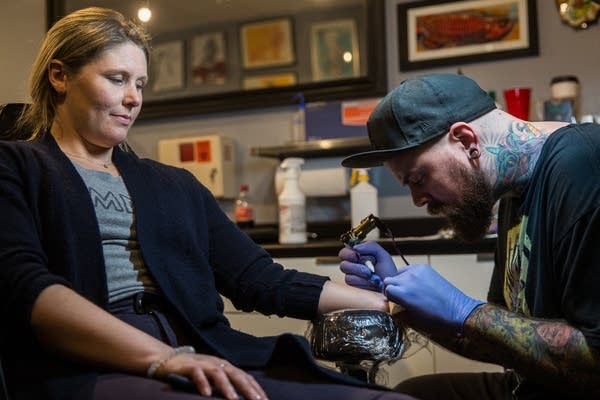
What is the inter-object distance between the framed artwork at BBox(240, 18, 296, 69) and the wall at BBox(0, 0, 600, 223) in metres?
0.20

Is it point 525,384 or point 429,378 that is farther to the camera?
point 429,378

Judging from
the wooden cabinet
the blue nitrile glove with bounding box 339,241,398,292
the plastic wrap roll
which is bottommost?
the wooden cabinet

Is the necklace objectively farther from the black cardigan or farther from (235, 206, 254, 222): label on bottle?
(235, 206, 254, 222): label on bottle

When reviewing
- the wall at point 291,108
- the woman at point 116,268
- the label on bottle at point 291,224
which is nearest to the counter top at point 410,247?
the label on bottle at point 291,224

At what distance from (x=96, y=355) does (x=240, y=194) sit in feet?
6.14

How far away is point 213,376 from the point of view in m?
0.97

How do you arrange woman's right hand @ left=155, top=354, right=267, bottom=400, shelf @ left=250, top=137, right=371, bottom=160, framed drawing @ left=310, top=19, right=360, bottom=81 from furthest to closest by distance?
framed drawing @ left=310, top=19, right=360, bottom=81 → shelf @ left=250, top=137, right=371, bottom=160 → woman's right hand @ left=155, top=354, right=267, bottom=400

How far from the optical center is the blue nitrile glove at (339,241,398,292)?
1.47 metres

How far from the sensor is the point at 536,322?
118cm

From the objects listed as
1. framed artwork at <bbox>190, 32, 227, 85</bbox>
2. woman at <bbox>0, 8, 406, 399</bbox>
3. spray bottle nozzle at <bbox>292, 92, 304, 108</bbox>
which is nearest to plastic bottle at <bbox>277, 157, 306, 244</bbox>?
spray bottle nozzle at <bbox>292, 92, 304, 108</bbox>

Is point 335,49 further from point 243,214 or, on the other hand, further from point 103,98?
point 103,98

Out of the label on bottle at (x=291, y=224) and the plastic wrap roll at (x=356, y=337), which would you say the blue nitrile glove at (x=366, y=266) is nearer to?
the plastic wrap roll at (x=356, y=337)

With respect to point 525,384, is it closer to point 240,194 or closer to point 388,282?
point 388,282

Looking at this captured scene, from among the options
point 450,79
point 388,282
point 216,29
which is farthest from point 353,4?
point 388,282
